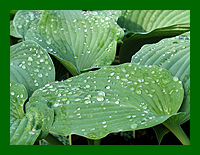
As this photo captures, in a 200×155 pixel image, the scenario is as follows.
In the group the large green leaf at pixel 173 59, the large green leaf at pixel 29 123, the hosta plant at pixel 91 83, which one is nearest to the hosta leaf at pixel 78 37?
the hosta plant at pixel 91 83

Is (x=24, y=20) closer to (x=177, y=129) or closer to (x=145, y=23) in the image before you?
(x=145, y=23)

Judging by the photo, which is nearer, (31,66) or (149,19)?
(31,66)

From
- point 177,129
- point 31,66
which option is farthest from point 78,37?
point 177,129

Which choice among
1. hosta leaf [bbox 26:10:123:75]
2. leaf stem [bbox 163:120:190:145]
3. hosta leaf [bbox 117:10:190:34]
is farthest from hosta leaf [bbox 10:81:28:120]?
hosta leaf [bbox 117:10:190:34]

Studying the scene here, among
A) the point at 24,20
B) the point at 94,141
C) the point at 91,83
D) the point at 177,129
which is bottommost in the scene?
Answer: the point at 94,141

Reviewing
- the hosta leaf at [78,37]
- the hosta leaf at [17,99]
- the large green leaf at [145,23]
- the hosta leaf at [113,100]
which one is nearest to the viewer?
the hosta leaf at [113,100]

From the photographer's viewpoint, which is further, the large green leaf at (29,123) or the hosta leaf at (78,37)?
the hosta leaf at (78,37)

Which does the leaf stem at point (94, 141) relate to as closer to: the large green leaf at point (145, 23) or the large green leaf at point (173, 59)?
the large green leaf at point (173, 59)

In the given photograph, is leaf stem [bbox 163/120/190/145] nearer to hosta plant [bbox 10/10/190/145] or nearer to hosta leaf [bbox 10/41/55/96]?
hosta plant [bbox 10/10/190/145]
